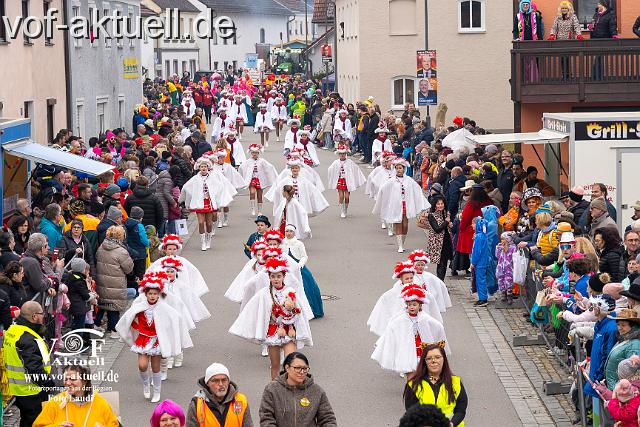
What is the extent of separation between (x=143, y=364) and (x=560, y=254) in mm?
4866

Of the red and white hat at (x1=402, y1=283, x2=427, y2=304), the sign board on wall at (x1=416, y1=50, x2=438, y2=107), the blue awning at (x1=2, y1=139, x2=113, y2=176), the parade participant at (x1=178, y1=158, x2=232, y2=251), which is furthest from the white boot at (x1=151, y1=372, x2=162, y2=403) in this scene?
the sign board on wall at (x1=416, y1=50, x2=438, y2=107)

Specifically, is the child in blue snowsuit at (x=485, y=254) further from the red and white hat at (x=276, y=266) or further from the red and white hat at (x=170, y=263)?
the red and white hat at (x=276, y=266)

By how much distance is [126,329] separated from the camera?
1420 centimetres

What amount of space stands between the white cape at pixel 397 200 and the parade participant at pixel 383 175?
54cm

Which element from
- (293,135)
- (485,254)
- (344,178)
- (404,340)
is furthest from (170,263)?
(293,135)

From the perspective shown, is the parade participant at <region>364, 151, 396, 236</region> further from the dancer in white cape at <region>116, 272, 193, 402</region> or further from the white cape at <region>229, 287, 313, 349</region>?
the dancer in white cape at <region>116, 272, 193, 402</region>

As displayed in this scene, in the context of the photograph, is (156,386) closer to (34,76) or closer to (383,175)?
(383,175)

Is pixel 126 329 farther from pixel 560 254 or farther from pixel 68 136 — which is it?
pixel 68 136

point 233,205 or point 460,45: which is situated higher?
point 460,45

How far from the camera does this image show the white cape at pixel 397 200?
24656mm

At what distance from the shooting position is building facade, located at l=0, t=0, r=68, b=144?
94.2 ft

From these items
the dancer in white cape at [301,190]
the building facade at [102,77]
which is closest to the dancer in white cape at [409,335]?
the dancer in white cape at [301,190]

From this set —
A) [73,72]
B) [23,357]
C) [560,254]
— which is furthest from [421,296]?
[73,72]

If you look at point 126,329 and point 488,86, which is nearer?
point 126,329
